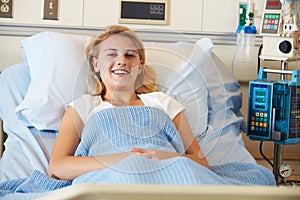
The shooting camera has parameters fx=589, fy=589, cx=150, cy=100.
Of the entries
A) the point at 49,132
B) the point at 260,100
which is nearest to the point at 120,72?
the point at 49,132

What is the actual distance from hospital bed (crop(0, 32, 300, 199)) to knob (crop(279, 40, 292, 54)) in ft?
0.76

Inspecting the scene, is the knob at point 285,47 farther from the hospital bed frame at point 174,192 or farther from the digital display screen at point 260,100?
the hospital bed frame at point 174,192

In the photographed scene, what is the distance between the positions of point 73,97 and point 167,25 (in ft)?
2.75

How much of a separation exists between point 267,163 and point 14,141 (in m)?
1.21

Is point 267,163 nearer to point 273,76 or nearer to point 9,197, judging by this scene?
point 273,76

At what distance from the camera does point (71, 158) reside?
1714mm

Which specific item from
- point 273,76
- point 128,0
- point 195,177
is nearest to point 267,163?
point 273,76

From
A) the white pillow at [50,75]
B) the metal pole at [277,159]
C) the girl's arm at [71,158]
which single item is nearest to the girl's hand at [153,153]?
the girl's arm at [71,158]

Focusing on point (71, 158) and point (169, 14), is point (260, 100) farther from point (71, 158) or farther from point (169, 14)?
point (71, 158)

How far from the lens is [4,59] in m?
2.54

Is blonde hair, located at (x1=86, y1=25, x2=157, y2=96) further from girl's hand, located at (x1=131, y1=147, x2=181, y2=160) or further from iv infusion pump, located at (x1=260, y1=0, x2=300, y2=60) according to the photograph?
iv infusion pump, located at (x1=260, y1=0, x2=300, y2=60)

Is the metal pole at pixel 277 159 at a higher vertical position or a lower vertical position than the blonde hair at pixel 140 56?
lower

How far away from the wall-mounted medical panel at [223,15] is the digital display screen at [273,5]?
0.71 feet

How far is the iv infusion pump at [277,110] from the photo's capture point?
225 cm
